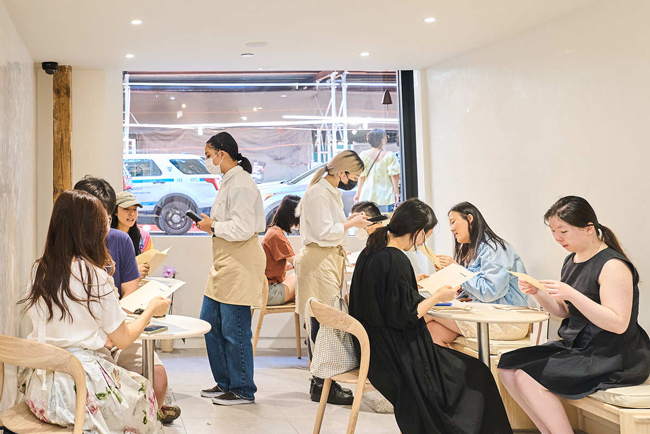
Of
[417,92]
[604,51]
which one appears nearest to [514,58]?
[604,51]

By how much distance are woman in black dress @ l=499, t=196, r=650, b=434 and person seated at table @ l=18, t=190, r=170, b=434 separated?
1713mm

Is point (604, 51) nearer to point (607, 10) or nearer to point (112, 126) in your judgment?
point (607, 10)

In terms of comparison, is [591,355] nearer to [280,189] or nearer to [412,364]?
[412,364]

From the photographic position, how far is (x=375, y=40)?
194 inches

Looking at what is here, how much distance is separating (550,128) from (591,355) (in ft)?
6.24

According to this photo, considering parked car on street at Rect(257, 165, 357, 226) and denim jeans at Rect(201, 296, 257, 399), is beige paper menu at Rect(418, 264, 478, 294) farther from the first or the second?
parked car on street at Rect(257, 165, 357, 226)

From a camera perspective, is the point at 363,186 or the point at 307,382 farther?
the point at 363,186

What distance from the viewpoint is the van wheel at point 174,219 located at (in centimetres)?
646

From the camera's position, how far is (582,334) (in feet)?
10.1

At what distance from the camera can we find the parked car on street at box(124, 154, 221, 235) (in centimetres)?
647

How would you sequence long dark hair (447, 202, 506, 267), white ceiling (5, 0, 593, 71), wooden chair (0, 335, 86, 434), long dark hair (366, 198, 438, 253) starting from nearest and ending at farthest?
wooden chair (0, 335, 86, 434) → long dark hair (366, 198, 438, 253) → white ceiling (5, 0, 593, 71) → long dark hair (447, 202, 506, 267)

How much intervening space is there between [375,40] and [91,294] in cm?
321

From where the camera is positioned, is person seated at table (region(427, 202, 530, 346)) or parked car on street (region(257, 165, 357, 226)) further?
parked car on street (region(257, 165, 357, 226))

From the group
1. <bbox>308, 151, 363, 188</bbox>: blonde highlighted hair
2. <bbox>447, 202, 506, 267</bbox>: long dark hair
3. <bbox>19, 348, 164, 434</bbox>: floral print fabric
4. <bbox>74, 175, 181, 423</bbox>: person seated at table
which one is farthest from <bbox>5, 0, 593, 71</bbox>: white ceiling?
<bbox>19, 348, 164, 434</bbox>: floral print fabric
